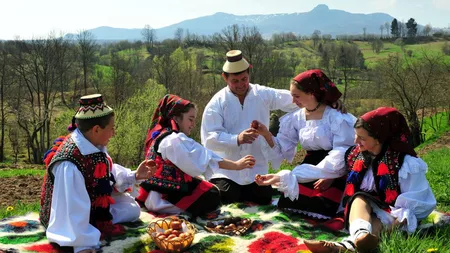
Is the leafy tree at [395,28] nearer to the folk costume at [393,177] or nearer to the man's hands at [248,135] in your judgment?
the man's hands at [248,135]

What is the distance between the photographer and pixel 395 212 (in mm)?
4016

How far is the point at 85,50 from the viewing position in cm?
3834

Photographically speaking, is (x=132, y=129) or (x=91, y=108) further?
(x=132, y=129)

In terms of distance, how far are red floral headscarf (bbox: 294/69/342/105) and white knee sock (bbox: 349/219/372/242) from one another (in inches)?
67.4

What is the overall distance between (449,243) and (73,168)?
3590mm

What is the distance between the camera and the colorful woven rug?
159 inches

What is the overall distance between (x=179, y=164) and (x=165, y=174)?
0.95 ft

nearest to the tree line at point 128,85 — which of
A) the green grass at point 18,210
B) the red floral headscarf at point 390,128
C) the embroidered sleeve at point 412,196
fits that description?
the green grass at point 18,210

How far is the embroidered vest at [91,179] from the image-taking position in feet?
13.2

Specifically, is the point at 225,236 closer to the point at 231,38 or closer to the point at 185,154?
the point at 185,154

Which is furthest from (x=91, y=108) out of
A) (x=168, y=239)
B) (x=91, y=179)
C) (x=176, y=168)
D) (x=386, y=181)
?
(x=386, y=181)

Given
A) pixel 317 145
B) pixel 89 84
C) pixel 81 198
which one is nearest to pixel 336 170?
pixel 317 145

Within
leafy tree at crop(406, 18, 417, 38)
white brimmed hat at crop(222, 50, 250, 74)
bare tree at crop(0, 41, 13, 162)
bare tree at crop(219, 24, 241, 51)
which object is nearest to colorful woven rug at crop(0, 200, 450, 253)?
white brimmed hat at crop(222, 50, 250, 74)

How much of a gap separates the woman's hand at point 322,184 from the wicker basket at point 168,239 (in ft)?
5.24
